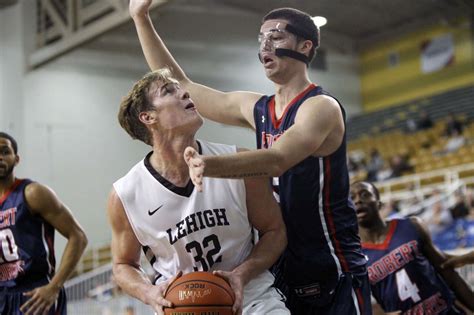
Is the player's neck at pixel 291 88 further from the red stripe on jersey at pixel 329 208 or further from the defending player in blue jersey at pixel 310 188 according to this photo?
the red stripe on jersey at pixel 329 208

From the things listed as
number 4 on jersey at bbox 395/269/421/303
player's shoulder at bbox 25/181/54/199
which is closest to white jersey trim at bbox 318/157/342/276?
number 4 on jersey at bbox 395/269/421/303

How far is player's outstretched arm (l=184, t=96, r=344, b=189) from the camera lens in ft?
10.9

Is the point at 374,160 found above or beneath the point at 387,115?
beneath

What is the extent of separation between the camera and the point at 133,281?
12.9ft

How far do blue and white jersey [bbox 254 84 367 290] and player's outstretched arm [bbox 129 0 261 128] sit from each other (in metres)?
0.61

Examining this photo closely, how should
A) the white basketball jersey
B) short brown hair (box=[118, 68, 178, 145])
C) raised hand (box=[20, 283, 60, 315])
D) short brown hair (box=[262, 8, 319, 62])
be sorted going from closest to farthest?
the white basketball jersey, short brown hair (box=[118, 68, 178, 145]), short brown hair (box=[262, 8, 319, 62]), raised hand (box=[20, 283, 60, 315])

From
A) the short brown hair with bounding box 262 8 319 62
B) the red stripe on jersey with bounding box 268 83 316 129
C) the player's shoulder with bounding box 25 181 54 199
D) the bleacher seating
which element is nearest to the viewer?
the red stripe on jersey with bounding box 268 83 316 129

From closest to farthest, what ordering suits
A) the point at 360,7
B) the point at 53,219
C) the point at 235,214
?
the point at 235,214
the point at 53,219
the point at 360,7

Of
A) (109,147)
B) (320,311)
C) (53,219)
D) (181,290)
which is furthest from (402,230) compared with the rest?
(109,147)

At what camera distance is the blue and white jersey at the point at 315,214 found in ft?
13.7

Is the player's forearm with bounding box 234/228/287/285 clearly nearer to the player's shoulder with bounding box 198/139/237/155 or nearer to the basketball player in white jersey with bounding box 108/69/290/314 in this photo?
the basketball player in white jersey with bounding box 108/69/290/314

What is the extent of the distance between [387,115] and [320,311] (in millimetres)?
21593

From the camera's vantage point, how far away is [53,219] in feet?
20.1

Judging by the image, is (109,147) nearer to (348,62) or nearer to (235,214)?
(348,62)
